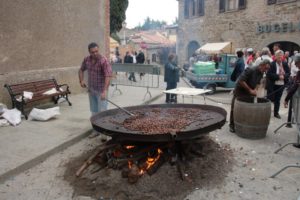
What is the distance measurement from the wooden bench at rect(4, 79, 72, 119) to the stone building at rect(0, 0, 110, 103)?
22 centimetres

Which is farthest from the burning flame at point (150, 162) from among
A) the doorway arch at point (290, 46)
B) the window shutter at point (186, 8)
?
the window shutter at point (186, 8)

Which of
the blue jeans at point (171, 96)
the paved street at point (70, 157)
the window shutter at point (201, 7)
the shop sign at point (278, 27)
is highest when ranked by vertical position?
the window shutter at point (201, 7)

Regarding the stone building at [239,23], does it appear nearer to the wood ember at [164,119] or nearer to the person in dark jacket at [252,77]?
the person in dark jacket at [252,77]

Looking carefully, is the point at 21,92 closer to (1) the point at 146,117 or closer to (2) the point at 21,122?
(2) the point at 21,122

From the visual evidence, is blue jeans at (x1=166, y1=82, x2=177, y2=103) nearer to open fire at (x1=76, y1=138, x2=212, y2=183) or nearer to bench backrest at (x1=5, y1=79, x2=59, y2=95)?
bench backrest at (x1=5, y1=79, x2=59, y2=95)

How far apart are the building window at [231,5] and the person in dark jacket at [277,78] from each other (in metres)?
12.2

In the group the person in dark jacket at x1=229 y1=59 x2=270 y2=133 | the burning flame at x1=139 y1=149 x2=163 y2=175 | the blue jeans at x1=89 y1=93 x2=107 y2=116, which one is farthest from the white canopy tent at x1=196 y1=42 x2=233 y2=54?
the burning flame at x1=139 y1=149 x2=163 y2=175

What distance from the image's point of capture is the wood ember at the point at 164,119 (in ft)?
15.0

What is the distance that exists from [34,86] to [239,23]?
49.0ft

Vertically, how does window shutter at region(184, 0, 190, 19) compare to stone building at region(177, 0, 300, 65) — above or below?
above

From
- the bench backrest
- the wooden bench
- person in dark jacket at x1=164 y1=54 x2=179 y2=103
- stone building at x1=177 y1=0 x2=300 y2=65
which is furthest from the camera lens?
stone building at x1=177 y1=0 x2=300 y2=65

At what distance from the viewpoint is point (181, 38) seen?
2653 centimetres

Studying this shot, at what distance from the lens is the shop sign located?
16.2 meters

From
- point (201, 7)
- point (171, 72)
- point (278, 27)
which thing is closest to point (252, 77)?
point (171, 72)
